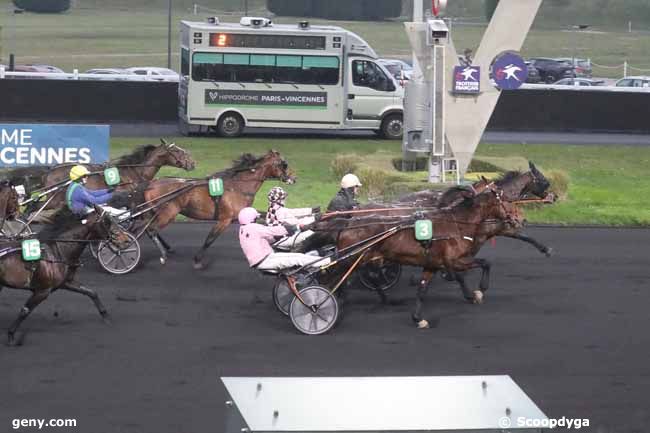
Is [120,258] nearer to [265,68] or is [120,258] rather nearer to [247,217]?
[247,217]

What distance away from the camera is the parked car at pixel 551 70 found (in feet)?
156

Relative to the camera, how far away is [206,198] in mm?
15844

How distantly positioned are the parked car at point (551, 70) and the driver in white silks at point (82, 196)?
1350 inches

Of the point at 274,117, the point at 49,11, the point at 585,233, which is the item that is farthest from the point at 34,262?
the point at 49,11

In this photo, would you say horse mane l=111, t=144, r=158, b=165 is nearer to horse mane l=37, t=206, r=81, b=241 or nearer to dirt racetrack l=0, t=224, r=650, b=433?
dirt racetrack l=0, t=224, r=650, b=433

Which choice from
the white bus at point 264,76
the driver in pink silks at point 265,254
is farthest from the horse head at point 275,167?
the white bus at point 264,76

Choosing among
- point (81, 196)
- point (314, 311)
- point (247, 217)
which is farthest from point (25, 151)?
point (314, 311)

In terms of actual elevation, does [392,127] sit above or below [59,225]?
below

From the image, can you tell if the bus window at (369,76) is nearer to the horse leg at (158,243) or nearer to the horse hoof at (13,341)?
the horse leg at (158,243)

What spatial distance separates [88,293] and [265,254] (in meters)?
1.91

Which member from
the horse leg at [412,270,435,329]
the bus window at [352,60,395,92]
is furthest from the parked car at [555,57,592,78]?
the horse leg at [412,270,435,329]

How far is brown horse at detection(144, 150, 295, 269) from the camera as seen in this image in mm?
15688

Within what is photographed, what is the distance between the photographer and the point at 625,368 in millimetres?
11438

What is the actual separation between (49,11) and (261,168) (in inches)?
2073
